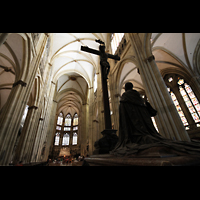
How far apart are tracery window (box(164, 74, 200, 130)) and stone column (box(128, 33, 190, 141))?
284 inches

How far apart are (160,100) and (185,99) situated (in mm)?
7817

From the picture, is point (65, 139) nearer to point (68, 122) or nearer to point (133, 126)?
point (68, 122)

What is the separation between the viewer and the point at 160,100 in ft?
15.3

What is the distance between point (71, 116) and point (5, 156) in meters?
25.5

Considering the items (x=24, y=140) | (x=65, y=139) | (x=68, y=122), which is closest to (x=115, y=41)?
(x=24, y=140)

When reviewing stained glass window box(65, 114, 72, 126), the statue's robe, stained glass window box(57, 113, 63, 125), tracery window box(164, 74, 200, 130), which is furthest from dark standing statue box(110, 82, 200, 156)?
stained glass window box(65, 114, 72, 126)

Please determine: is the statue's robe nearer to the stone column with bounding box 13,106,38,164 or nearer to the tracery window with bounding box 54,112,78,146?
the stone column with bounding box 13,106,38,164

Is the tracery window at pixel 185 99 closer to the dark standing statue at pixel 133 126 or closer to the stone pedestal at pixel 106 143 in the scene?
the stone pedestal at pixel 106 143

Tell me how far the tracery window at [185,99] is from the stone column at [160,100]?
23.6 feet
